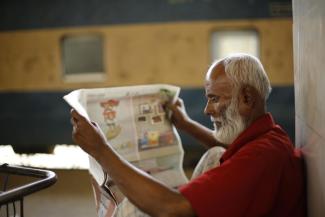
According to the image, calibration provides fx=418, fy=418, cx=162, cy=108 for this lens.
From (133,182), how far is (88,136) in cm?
25

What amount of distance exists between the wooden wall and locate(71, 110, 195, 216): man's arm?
12.8 ft

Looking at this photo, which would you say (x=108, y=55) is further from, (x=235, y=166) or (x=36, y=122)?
(x=235, y=166)

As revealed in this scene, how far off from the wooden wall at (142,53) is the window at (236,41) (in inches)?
3.9

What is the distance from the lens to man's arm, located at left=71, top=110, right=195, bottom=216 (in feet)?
4.12

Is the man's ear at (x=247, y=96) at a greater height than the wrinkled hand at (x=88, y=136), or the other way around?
the man's ear at (x=247, y=96)

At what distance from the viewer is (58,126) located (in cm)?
576

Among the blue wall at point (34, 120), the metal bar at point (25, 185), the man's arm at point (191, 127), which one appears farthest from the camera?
the blue wall at point (34, 120)

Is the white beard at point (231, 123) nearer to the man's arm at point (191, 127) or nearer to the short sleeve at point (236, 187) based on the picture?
the short sleeve at point (236, 187)

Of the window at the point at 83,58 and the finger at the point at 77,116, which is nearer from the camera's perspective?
the finger at the point at 77,116

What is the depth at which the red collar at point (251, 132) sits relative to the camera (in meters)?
1.45

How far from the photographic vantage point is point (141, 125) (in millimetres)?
2154

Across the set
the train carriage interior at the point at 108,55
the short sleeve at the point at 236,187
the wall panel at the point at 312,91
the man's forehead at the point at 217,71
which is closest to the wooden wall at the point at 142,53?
the train carriage interior at the point at 108,55

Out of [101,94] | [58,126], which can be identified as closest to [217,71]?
[101,94]

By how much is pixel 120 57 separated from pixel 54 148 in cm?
169
